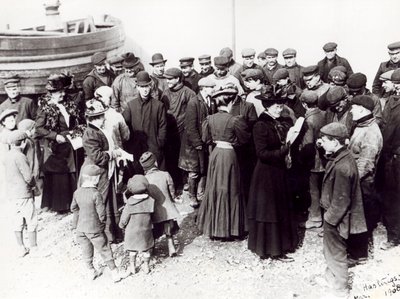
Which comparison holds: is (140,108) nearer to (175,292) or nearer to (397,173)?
(175,292)

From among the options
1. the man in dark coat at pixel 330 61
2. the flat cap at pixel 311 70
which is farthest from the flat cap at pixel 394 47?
the flat cap at pixel 311 70

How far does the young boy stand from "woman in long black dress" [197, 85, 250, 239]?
203 cm

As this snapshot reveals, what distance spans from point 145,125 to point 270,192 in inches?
85.2

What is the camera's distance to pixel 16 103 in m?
6.12

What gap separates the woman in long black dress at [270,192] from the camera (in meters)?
4.73

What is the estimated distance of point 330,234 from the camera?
4297 millimetres

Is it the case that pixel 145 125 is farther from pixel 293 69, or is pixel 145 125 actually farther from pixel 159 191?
pixel 293 69

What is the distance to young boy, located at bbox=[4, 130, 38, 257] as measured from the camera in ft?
16.5

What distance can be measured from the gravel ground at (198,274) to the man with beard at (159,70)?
2654 mm

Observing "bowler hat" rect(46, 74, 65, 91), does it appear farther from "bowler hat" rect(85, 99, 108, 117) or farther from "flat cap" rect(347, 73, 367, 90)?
"flat cap" rect(347, 73, 367, 90)

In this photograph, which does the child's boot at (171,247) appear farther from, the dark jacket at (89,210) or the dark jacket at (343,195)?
the dark jacket at (343,195)

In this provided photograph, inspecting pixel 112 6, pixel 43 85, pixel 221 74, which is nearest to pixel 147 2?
pixel 112 6

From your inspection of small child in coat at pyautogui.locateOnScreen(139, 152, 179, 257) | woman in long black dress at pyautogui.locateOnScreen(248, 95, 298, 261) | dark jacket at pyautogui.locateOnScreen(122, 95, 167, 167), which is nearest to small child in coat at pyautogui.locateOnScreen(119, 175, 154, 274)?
small child in coat at pyautogui.locateOnScreen(139, 152, 179, 257)

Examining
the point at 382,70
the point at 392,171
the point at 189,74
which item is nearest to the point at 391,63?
the point at 382,70
